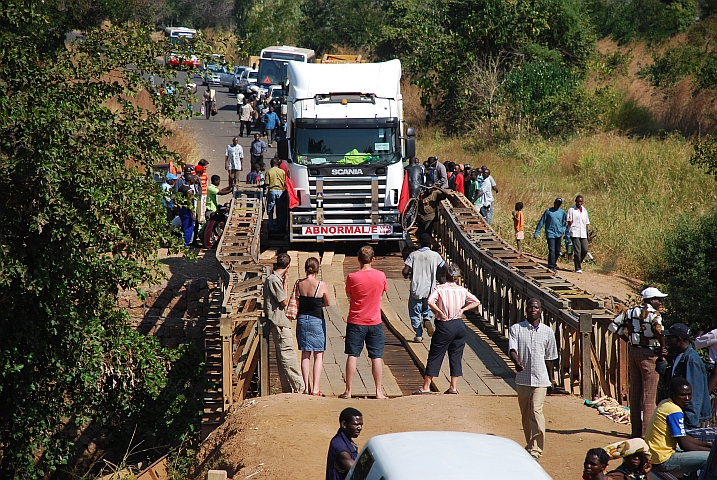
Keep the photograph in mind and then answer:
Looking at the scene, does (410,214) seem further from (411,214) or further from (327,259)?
(327,259)

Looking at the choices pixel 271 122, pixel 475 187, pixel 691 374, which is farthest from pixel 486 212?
pixel 271 122

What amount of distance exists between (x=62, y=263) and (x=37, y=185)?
125 cm

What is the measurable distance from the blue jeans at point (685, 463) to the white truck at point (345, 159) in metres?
12.5

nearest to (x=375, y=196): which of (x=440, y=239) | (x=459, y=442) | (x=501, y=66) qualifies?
(x=440, y=239)

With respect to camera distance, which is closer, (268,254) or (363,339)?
(363,339)

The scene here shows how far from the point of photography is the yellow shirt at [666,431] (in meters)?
7.70

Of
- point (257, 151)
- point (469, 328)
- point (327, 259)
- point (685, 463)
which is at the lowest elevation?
point (469, 328)

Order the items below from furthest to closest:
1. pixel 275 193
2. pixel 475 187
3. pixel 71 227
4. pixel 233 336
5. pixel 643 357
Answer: pixel 475 187 → pixel 275 193 → pixel 71 227 → pixel 233 336 → pixel 643 357

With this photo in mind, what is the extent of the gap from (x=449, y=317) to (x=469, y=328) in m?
4.58

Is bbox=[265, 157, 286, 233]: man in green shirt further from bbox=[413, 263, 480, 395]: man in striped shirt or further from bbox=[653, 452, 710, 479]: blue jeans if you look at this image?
bbox=[653, 452, 710, 479]: blue jeans

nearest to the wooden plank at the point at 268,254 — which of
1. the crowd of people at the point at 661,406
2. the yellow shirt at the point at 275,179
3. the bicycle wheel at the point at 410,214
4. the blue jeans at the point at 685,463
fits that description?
the yellow shirt at the point at 275,179

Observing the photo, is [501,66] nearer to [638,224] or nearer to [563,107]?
[563,107]

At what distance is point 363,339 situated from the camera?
1080 cm

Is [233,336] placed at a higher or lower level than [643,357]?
lower
